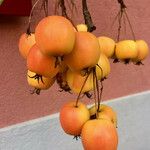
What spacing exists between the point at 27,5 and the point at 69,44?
1.44 meters

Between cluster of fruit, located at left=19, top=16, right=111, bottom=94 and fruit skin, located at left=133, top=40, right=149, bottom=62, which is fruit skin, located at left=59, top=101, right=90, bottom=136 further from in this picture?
fruit skin, located at left=133, top=40, right=149, bottom=62

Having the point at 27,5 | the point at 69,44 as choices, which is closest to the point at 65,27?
the point at 69,44

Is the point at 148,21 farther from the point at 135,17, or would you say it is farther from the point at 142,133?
the point at 142,133

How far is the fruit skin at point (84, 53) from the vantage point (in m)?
0.66

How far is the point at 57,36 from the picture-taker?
64 centimetres

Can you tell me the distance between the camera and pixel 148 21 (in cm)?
324

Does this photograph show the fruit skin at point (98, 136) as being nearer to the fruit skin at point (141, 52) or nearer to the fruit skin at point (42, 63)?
the fruit skin at point (42, 63)

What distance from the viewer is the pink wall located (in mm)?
2094

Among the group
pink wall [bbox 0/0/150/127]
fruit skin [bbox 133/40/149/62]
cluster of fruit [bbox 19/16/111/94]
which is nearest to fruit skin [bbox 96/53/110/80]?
cluster of fruit [bbox 19/16/111/94]

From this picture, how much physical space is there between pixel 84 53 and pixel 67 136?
1909 millimetres

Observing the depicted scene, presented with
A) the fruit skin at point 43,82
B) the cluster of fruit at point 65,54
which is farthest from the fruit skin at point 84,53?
the fruit skin at point 43,82

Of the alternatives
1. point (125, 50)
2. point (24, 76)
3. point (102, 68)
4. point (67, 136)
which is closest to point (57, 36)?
point (102, 68)

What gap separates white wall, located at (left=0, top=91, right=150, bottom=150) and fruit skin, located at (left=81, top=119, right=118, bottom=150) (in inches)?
57.3

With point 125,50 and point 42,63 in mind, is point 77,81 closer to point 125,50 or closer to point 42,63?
point 42,63
